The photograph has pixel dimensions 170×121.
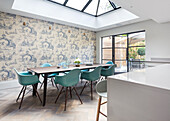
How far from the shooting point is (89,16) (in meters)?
5.06

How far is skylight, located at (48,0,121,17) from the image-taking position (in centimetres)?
421

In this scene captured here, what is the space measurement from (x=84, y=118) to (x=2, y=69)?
3394 millimetres

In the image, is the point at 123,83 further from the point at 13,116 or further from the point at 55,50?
the point at 55,50

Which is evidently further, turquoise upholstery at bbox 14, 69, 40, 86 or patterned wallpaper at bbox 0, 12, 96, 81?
patterned wallpaper at bbox 0, 12, 96, 81

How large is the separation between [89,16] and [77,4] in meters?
0.90

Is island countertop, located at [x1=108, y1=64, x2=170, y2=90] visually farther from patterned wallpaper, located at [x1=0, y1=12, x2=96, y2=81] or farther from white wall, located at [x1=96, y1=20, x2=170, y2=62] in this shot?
patterned wallpaper, located at [x1=0, y1=12, x2=96, y2=81]

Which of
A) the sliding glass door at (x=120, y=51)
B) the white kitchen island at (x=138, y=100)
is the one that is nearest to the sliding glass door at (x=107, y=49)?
the sliding glass door at (x=120, y=51)

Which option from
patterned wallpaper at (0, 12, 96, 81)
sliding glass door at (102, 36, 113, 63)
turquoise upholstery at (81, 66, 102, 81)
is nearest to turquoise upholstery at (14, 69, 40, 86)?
turquoise upholstery at (81, 66, 102, 81)

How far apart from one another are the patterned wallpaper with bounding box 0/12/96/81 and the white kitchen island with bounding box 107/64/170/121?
392 cm

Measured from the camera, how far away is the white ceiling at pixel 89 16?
2629 mm

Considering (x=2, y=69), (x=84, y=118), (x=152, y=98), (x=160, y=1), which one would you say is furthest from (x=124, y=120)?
(x=2, y=69)

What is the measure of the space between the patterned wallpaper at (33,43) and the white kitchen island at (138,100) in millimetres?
3922

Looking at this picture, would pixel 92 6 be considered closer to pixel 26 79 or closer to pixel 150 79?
pixel 26 79

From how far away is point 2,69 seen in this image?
3465 millimetres
